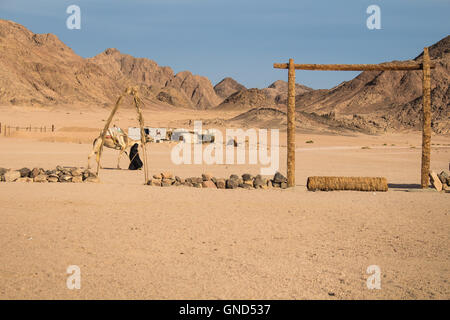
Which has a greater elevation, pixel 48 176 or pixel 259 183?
pixel 48 176

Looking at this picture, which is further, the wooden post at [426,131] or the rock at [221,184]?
the rock at [221,184]

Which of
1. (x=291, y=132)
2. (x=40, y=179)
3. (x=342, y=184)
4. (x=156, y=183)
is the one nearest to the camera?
(x=342, y=184)

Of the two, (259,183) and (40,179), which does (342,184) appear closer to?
(259,183)

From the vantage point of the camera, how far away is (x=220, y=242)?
7301 millimetres

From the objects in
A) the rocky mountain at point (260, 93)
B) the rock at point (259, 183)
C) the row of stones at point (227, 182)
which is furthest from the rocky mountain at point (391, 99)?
the rock at point (259, 183)

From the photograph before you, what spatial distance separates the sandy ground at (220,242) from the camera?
17.7 ft

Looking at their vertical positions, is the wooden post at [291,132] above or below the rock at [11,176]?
above

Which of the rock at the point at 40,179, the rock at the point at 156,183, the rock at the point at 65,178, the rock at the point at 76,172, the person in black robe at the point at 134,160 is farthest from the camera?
the person in black robe at the point at 134,160

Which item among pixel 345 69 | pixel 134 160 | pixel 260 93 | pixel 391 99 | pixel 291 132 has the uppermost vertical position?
pixel 260 93

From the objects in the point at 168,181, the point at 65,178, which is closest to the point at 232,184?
the point at 168,181

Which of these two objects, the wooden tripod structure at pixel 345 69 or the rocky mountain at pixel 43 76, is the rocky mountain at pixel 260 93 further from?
the wooden tripod structure at pixel 345 69

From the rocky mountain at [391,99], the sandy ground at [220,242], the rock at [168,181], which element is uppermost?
the rocky mountain at [391,99]

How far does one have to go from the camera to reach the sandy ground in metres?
5.41
